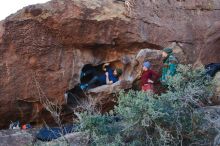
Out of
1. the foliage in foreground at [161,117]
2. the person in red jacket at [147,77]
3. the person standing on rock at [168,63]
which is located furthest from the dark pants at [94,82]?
the foliage in foreground at [161,117]

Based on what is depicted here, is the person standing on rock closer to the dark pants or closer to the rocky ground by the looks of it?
the rocky ground

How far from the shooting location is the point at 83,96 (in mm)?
11289

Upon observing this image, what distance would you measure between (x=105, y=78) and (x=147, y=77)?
1.51 m

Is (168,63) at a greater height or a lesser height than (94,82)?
greater

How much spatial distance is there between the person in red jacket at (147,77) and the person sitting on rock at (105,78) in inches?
43.0

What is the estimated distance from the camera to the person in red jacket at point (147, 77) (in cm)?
999

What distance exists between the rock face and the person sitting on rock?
0.62ft

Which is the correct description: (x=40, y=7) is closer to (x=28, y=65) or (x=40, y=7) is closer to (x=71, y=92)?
(x=28, y=65)

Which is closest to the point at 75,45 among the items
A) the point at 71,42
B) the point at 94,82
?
the point at 71,42

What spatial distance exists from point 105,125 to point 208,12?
5.62 m

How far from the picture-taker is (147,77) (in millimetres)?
10109

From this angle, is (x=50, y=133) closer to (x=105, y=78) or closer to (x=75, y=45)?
(x=105, y=78)

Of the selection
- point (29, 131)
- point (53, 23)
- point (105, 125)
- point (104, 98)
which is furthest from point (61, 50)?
point (105, 125)

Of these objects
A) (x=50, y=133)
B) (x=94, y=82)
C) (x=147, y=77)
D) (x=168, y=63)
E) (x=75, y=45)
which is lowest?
(x=50, y=133)
